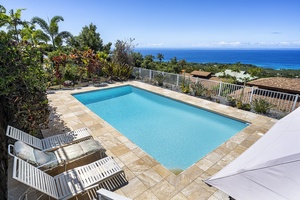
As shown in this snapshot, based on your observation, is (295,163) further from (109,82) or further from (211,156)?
(109,82)

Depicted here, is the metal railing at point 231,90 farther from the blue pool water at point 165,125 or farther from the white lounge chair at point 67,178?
the white lounge chair at point 67,178

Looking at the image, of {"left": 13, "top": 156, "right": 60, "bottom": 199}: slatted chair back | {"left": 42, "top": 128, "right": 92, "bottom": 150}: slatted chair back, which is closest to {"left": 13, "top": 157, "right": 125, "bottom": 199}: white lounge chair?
{"left": 13, "top": 156, "right": 60, "bottom": 199}: slatted chair back

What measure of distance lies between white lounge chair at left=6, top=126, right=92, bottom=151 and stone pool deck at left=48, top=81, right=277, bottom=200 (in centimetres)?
70

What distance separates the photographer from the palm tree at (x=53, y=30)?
20725 mm

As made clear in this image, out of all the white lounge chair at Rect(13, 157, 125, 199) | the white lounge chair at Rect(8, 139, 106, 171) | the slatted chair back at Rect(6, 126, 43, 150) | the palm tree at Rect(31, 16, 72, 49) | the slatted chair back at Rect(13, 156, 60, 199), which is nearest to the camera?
the slatted chair back at Rect(13, 156, 60, 199)

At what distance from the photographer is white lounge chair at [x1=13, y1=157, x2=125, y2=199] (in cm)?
258

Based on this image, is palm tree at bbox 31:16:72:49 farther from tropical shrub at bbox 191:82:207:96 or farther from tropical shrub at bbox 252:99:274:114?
tropical shrub at bbox 252:99:274:114

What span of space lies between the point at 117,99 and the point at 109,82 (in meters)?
3.06

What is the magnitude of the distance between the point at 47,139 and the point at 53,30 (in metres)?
22.3

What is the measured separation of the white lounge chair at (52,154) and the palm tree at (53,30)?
74.8 feet

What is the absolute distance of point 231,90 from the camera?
8992 mm

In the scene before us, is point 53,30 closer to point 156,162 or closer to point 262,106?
point 156,162

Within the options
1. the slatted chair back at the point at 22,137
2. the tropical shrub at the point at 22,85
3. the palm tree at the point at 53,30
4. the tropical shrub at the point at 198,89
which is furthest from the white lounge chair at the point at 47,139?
the palm tree at the point at 53,30

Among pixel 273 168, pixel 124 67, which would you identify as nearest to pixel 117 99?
pixel 124 67
